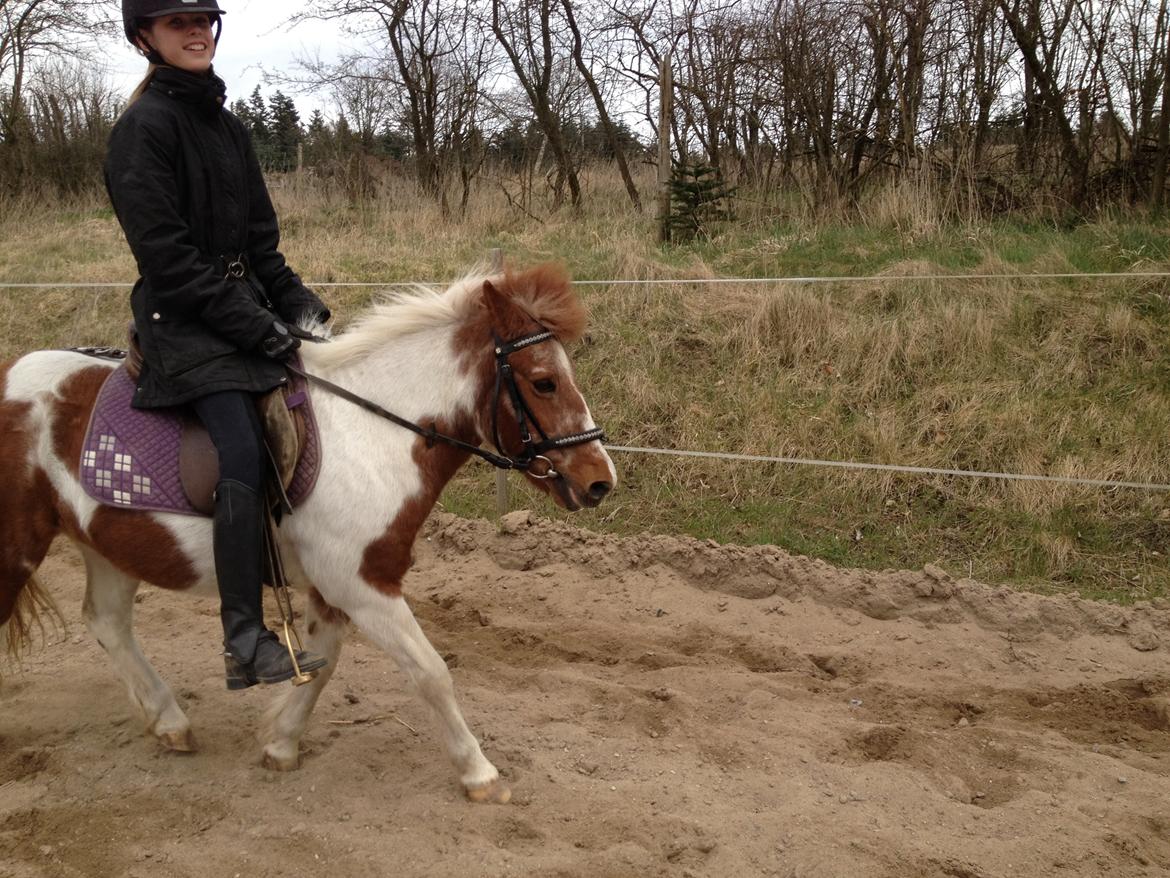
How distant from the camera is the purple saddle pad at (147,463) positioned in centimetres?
357

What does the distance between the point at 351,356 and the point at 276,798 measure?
184cm

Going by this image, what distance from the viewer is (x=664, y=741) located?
13.9 feet

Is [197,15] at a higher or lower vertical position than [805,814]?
higher

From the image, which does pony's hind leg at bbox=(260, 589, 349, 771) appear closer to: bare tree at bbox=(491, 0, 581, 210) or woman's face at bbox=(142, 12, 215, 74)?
woman's face at bbox=(142, 12, 215, 74)

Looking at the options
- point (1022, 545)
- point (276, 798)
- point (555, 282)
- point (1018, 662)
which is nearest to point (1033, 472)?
point (1022, 545)

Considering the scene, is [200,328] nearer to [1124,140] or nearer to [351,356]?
[351,356]

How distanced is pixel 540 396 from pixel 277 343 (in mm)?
1024

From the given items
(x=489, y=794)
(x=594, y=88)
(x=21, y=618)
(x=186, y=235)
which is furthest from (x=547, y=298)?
(x=594, y=88)

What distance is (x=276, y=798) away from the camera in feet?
12.6

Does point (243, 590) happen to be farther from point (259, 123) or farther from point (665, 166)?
point (259, 123)

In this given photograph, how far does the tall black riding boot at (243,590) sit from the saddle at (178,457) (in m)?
0.15

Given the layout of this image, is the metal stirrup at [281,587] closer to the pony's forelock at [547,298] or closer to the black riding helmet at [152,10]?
the pony's forelock at [547,298]

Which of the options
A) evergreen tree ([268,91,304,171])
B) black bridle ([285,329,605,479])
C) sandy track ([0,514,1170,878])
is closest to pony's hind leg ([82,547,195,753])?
sandy track ([0,514,1170,878])

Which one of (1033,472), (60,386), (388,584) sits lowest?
(1033,472)
